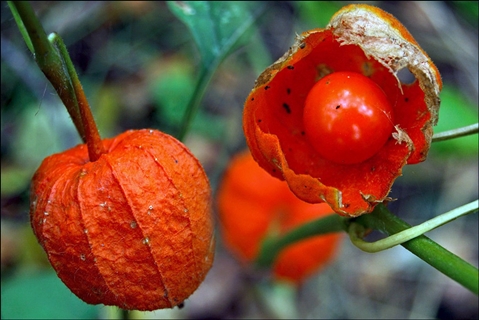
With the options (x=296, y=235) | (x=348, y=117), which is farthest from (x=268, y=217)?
(x=348, y=117)

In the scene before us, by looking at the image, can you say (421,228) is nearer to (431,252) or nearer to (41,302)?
(431,252)

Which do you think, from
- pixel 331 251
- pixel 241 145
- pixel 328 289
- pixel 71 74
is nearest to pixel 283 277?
pixel 331 251

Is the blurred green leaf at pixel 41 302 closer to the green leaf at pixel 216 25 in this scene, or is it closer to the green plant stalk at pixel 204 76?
the green plant stalk at pixel 204 76

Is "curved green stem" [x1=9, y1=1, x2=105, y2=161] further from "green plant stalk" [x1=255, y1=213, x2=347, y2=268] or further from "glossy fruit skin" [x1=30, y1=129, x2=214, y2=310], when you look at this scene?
"green plant stalk" [x1=255, y1=213, x2=347, y2=268]

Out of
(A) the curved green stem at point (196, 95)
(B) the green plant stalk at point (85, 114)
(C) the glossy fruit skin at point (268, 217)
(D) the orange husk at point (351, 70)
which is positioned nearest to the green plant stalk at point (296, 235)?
(C) the glossy fruit skin at point (268, 217)

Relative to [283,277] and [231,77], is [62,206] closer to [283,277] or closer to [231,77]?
[283,277]

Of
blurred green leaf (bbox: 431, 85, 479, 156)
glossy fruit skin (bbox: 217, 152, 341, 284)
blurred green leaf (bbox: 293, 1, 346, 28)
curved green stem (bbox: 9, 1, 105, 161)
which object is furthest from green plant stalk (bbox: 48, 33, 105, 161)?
blurred green leaf (bbox: 293, 1, 346, 28)

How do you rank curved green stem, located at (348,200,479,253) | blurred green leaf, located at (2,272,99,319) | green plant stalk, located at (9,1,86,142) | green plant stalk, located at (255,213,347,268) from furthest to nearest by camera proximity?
blurred green leaf, located at (2,272,99,319)
green plant stalk, located at (255,213,347,268)
curved green stem, located at (348,200,479,253)
green plant stalk, located at (9,1,86,142)
